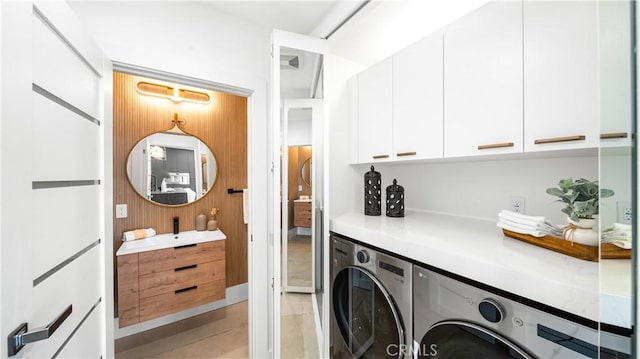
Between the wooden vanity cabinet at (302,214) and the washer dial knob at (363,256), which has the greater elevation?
the wooden vanity cabinet at (302,214)

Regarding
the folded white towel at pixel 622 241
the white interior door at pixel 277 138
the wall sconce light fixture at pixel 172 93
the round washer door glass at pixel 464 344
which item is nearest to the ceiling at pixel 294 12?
the white interior door at pixel 277 138

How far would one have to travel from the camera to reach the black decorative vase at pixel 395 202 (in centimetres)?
159

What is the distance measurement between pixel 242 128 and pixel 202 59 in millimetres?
1199

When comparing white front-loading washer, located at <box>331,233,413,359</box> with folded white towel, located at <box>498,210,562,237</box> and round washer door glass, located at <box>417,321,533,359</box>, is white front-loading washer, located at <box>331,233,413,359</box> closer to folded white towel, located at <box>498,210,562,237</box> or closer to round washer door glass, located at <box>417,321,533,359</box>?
round washer door glass, located at <box>417,321,533,359</box>

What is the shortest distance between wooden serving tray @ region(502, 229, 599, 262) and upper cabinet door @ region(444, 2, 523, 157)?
1.22ft

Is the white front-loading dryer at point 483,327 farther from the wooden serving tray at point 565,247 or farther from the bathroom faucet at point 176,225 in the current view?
the bathroom faucet at point 176,225

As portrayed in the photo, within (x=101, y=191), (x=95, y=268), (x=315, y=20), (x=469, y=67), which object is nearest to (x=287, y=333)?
(x=95, y=268)

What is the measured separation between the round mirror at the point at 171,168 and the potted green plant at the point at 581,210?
2.67 metres

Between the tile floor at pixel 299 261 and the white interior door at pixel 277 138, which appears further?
the tile floor at pixel 299 261

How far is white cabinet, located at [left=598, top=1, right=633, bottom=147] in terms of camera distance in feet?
1.14

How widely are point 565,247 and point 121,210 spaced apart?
297 cm

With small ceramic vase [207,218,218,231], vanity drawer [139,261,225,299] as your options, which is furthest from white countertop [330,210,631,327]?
small ceramic vase [207,218,218,231]

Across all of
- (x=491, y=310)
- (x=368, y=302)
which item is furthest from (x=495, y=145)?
(x=368, y=302)

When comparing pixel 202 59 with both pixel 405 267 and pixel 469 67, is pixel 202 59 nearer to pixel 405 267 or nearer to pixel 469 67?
pixel 469 67
